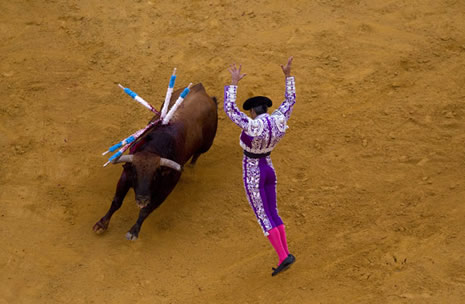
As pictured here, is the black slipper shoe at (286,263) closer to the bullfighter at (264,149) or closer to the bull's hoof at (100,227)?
the bullfighter at (264,149)

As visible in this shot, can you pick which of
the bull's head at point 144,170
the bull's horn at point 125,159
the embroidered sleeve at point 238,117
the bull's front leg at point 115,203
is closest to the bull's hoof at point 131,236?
the bull's front leg at point 115,203

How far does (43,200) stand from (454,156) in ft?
16.1

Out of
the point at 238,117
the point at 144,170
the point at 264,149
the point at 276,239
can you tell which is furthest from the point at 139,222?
the point at 238,117

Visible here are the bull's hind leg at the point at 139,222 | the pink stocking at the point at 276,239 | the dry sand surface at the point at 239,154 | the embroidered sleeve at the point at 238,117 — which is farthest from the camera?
the bull's hind leg at the point at 139,222

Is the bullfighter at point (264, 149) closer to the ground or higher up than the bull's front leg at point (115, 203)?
higher up

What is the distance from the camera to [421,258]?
6273mm

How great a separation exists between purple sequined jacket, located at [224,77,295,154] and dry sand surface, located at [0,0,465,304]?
51.7 inches

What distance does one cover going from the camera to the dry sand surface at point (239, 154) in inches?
244

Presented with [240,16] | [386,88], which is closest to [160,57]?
[240,16]

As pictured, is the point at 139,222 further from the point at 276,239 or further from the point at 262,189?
the point at 276,239

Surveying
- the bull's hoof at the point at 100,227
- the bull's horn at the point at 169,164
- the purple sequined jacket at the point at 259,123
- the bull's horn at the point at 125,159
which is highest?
the purple sequined jacket at the point at 259,123

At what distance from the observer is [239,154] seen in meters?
7.54

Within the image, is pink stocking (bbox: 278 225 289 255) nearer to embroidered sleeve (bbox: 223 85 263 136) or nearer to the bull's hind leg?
embroidered sleeve (bbox: 223 85 263 136)

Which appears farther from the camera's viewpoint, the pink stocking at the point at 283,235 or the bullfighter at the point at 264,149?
the pink stocking at the point at 283,235
